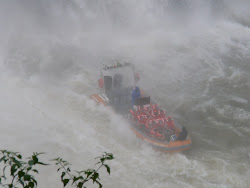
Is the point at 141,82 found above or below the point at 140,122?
above

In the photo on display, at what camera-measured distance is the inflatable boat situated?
40.5 ft

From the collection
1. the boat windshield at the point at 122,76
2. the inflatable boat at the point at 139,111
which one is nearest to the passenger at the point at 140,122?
the inflatable boat at the point at 139,111

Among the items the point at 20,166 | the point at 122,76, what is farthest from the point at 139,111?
the point at 20,166

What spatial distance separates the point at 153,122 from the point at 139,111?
0.98 m

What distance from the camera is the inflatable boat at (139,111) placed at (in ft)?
40.5

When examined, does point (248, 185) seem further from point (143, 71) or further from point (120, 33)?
point (120, 33)

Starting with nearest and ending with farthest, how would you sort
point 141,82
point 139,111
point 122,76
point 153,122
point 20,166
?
point 20,166 → point 153,122 → point 139,111 → point 122,76 → point 141,82

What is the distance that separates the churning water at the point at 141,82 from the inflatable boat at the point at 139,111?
0.44 meters

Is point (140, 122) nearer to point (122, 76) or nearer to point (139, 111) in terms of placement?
point (139, 111)

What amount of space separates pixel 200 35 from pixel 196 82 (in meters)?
10.1

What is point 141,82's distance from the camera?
20.3 meters

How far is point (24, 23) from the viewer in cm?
3081

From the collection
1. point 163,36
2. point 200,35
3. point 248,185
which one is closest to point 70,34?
point 163,36

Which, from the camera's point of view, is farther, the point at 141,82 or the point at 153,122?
the point at 141,82
